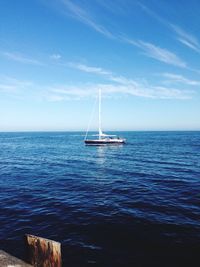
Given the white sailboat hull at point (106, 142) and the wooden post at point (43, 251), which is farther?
the white sailboat hull at point (106, 142)

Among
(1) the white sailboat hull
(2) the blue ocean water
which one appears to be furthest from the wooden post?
(1) the white sailboat hull

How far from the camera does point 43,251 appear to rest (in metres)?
6.19

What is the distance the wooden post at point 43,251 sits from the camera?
612cm

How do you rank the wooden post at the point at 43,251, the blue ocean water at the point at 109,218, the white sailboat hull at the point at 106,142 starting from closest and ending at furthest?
the wooden post at the point at 43,251
the blue ocean water at the point at 109,218
the white sailboat hull at the point at 106,142

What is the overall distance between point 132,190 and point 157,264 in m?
11.0

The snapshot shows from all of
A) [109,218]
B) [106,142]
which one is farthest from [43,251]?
[106,142]

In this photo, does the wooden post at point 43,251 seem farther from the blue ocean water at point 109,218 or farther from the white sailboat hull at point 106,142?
the white sailboat hull at point 106,142

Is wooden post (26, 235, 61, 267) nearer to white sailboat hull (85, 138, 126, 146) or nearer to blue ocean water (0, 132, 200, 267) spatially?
blue ocean water (0, 132, 200, 267)

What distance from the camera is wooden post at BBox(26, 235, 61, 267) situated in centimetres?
612

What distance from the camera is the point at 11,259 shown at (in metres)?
6.32

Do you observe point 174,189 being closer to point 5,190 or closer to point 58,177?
point 58,177

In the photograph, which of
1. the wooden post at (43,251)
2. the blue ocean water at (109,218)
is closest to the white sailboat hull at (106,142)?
the blue ocean water at (109,218)

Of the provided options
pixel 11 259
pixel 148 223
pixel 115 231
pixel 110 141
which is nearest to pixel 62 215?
pixel 115 231

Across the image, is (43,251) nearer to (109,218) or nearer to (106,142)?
(109,218)
